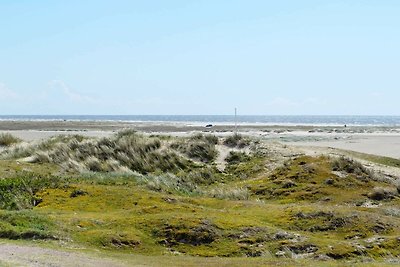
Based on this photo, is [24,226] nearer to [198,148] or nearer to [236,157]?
[198,148]

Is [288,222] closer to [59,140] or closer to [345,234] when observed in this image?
[345,234]

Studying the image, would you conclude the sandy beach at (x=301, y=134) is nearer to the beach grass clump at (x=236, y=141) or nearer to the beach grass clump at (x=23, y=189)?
the beach grass clump at (x=236, y=141)

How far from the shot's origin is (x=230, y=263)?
15391 mm

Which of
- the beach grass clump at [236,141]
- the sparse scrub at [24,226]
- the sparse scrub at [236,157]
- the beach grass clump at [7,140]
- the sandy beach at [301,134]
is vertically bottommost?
the sandy beach at [301,134]

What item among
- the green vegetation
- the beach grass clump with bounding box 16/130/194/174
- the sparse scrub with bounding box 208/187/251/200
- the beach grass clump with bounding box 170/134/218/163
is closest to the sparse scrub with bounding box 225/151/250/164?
the green vegetation

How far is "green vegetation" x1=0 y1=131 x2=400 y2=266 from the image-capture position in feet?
58.5

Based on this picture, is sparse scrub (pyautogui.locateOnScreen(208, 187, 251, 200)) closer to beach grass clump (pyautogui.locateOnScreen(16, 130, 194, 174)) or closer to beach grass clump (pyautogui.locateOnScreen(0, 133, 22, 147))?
beach grass clump (pyautogui.locateOnScreen(16, 130, 194, 174))

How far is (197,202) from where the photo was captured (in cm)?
2428

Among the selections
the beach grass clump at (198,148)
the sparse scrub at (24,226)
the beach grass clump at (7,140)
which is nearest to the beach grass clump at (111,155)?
the beach grass clump at (198,148)

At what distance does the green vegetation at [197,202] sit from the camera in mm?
17828

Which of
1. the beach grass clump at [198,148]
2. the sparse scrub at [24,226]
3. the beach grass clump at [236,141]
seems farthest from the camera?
the beach grass clump at [236,141]

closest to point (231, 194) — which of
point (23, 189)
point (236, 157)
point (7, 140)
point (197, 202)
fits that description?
point (197, 202)

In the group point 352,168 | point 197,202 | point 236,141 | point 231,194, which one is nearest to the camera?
point 197,202

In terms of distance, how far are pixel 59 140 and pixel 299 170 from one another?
679 inches
